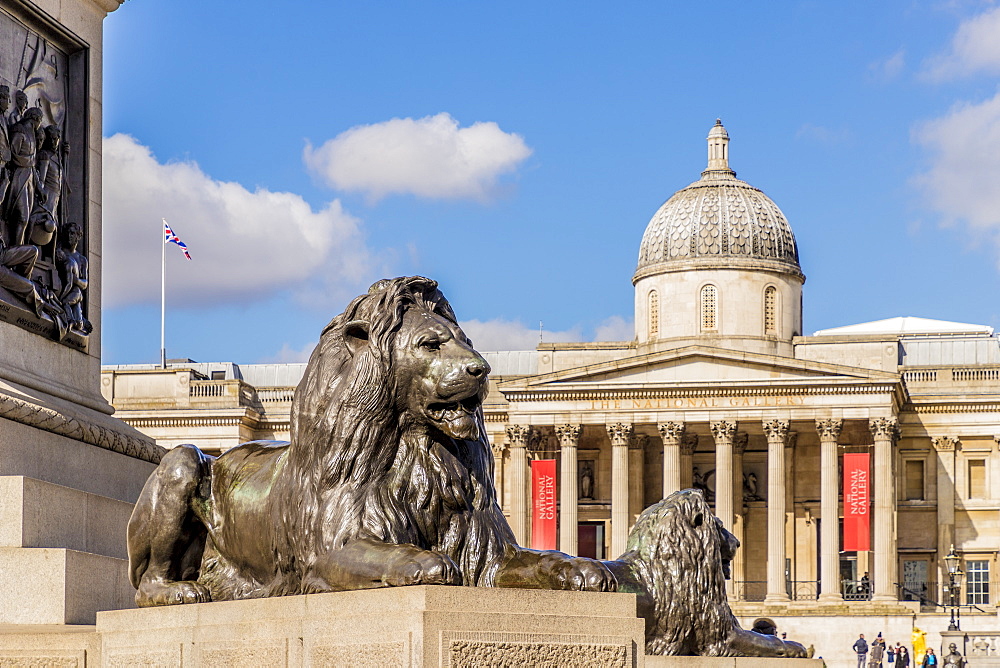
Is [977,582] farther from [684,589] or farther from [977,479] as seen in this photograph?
[684,589]

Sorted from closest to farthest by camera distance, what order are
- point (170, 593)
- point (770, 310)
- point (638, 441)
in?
1. point (170, 593)
2. point (638, 441)
3. point (770, 310)

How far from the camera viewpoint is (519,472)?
241ft

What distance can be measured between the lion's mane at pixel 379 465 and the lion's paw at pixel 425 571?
38cm

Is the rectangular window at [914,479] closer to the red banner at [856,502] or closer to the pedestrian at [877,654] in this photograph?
the red banner at [856,502]

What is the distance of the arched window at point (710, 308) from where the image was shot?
7681 cm

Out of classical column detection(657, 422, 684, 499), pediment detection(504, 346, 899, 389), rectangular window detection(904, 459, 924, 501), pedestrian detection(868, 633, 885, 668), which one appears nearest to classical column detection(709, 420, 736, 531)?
classical column detection(657, 422, 684, 499)

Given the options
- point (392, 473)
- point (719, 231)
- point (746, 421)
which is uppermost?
point (719, 231)

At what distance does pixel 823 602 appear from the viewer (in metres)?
68.4

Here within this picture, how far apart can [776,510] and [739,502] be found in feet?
11.5

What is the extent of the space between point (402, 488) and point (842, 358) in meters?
68.7

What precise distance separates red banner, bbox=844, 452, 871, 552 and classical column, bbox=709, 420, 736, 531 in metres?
6.15

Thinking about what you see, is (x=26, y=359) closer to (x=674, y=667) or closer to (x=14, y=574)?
(x=14, y=574)

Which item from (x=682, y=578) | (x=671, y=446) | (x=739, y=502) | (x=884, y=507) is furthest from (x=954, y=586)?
(x=682, y=578)

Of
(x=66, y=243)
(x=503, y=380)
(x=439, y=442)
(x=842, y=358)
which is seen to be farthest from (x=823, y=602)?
(x=439, y=442)
